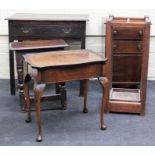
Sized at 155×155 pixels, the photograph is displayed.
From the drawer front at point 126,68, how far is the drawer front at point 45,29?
2.35 feet

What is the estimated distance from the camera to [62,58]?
309cm

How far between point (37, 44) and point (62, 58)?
0.71 m

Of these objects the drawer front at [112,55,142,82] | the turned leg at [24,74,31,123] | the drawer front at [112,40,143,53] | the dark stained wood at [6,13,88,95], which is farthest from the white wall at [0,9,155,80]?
the turned leg at [24,74,31,123]

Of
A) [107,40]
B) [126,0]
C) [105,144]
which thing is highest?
[126,0]

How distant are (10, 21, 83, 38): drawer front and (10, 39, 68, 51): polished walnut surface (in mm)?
110

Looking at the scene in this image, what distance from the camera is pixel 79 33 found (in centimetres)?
391

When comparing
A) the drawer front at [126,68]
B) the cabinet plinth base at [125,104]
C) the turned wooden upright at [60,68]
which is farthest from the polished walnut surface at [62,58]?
the drawer front at [126,68]

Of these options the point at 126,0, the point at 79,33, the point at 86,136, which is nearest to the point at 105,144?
the point at 86,136

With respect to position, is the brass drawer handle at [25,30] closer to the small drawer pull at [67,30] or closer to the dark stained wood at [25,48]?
the dark stained wood at [25,48]

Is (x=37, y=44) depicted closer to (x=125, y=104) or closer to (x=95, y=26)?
(x=125, y=104)

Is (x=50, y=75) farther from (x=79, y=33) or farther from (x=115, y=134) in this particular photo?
(x=79, y=33)

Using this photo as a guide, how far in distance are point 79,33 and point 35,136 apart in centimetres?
133

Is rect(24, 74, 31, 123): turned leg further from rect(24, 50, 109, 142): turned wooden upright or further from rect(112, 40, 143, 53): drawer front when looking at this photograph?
rect(112, 40, 143, 53): drawer front

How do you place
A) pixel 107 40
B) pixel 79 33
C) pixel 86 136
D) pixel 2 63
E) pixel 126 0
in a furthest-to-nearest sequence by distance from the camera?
pixel 2 63 < pixel 126 0 < pixel 79 33 < pixel 107 40 < pixel 86 136
